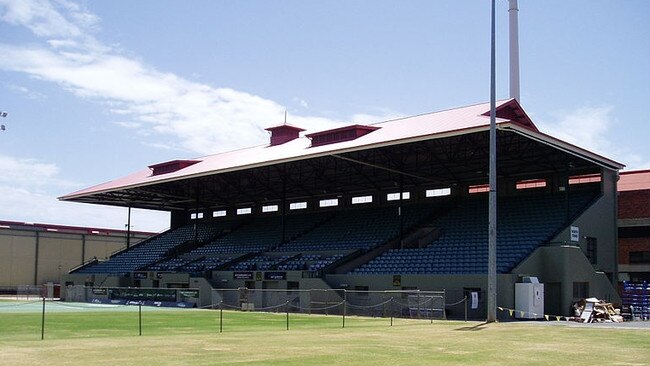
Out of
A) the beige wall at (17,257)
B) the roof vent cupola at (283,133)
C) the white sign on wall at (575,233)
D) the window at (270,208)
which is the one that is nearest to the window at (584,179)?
the white sign on wall at (575,233)

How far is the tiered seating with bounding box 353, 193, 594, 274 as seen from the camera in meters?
48.3

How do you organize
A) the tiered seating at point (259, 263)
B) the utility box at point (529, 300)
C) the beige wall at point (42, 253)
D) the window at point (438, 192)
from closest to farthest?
the utility box at point (529, 300)
the tiered seating at point (259, 263)
the window at point (438, 192)
the beige wall at point (42, 253)

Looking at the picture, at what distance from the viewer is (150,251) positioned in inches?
3263

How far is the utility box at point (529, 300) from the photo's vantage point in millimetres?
43125

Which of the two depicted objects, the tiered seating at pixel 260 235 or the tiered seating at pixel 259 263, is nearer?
the tiered seating at pixel 259 263

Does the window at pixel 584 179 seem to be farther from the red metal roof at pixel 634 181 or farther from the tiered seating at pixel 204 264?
the tiered seating at pixel 204 264

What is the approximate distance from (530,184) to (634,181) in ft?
28.2

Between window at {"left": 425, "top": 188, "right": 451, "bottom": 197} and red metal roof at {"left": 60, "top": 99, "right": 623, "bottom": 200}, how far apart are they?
8.55m

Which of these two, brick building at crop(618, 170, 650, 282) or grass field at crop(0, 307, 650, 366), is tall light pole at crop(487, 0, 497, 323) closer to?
grass field at crop(0, 307, 650, 366)

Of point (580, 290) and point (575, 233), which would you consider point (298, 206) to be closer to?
point (575, 233)

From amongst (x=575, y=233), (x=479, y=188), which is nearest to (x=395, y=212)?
(x=479, y=188)

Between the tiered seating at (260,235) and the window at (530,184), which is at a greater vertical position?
the window at (530,184)

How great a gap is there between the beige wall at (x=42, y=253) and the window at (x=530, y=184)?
52.5 metres

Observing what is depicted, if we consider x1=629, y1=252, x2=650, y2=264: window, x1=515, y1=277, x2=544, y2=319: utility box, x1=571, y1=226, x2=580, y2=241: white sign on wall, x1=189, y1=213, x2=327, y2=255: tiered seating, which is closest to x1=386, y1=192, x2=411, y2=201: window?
x1=189, y1=213, x2=327, y2=255: tiered seating
